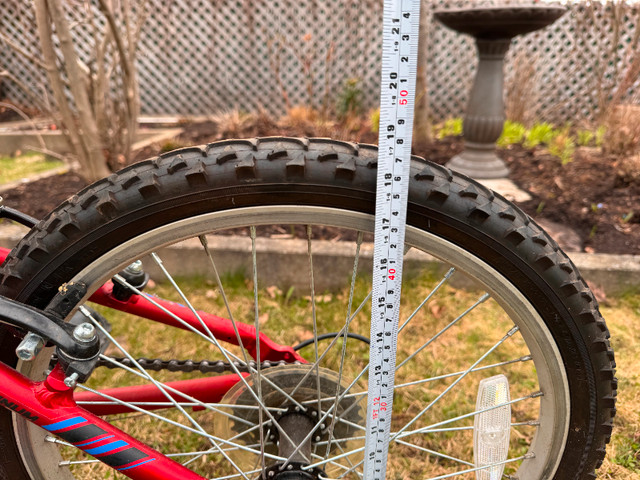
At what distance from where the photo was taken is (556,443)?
99cm

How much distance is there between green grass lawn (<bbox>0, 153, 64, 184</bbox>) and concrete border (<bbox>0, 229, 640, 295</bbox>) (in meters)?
2.01

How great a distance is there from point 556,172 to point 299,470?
336cm

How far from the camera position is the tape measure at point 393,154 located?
0.83m

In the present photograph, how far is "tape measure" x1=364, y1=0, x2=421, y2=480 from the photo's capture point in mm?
827

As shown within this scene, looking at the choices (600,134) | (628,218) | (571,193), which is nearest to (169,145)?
(571,193)

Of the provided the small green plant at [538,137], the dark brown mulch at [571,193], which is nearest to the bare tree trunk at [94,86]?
the dark brown mulch at [571,193]

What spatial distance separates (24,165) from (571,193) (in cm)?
496

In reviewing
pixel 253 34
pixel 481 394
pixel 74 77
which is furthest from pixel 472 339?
pixel 253 34

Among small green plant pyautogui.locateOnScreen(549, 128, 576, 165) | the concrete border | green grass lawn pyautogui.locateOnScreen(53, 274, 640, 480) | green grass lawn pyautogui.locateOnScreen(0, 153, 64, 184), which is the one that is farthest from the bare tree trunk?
small green plant pyautogui.locateOnScreen(549, 128, 576, 165)

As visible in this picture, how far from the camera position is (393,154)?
0.84 m

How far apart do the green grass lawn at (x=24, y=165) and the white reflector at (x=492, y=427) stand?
13.9ft

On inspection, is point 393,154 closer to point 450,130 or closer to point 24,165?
point 450,130

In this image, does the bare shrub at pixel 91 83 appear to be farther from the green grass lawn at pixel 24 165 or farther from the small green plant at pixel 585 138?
the small green plant at pixel 585 138

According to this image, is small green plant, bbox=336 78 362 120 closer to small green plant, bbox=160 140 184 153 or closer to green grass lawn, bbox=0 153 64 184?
small green plant, bbox=160 140 184 153
